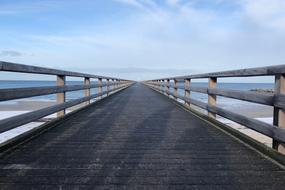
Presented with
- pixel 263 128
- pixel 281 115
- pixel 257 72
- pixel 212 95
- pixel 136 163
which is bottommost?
pixel 136 163

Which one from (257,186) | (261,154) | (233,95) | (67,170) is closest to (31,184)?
(67,170)

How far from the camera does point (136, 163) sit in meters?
2.72

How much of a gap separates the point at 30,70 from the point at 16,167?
151 cm

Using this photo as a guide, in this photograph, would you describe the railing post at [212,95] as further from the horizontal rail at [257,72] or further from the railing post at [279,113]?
the railing post at [279,113]

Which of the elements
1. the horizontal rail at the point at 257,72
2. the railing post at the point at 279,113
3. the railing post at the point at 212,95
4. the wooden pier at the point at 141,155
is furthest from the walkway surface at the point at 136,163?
the railing post at the point at 212,95

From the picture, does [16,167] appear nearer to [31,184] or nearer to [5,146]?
[31,184]

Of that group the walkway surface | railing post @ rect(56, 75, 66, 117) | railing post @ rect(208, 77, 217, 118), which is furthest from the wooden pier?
railing post @ rect(56, 75, 66, 117)

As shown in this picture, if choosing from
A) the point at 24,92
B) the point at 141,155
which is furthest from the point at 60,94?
the point at 141,155

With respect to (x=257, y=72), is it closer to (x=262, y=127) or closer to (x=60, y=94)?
(x=262, y=127)

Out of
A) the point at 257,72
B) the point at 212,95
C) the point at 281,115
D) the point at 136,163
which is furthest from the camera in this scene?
the point at 212,95

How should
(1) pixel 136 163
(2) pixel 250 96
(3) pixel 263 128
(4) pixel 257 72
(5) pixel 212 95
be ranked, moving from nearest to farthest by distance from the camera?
(1) pixel 136 163
(3) pixel 263 128
(4) pixel 257 72
(2) pixel 250 96
(5) pixel 212 95

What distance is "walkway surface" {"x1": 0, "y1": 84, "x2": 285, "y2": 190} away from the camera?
2.27 meters

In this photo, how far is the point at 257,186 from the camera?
7.28ft

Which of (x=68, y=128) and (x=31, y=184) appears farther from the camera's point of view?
(x=68, y=128)
